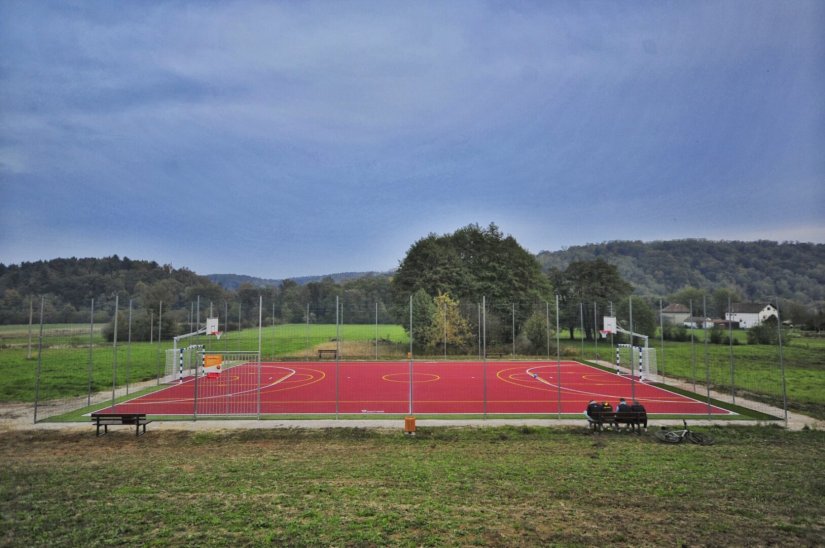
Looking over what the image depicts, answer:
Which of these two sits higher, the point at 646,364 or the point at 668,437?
the point at 646,364

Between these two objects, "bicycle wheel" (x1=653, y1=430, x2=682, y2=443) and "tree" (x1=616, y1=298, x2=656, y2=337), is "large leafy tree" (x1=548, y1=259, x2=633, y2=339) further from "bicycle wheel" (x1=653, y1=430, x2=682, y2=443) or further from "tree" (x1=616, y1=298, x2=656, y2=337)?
"bicycle wheel" (x1=653, y1=430, x2=682, y2=443)

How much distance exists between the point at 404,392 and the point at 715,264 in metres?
97.2

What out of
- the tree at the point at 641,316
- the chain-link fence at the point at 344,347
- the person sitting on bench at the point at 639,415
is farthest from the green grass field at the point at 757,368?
the person sitting on bench at the point at 639,415

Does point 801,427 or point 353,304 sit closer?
point 801,427

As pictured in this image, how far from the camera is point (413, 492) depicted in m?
7.44

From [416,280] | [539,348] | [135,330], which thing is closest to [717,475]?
[539,348]

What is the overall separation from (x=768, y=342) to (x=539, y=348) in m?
16.1

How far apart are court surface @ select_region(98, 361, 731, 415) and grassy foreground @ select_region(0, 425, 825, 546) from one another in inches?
119

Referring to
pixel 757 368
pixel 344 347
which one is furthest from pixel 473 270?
pixel 757 368

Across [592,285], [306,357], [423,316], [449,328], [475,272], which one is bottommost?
[306,357]

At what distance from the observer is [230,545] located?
5.59 meters

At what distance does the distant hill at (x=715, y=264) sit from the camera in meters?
73.0

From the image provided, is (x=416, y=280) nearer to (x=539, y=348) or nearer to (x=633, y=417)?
(x=539, y=348)

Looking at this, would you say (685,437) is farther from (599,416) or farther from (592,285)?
(592,285)
